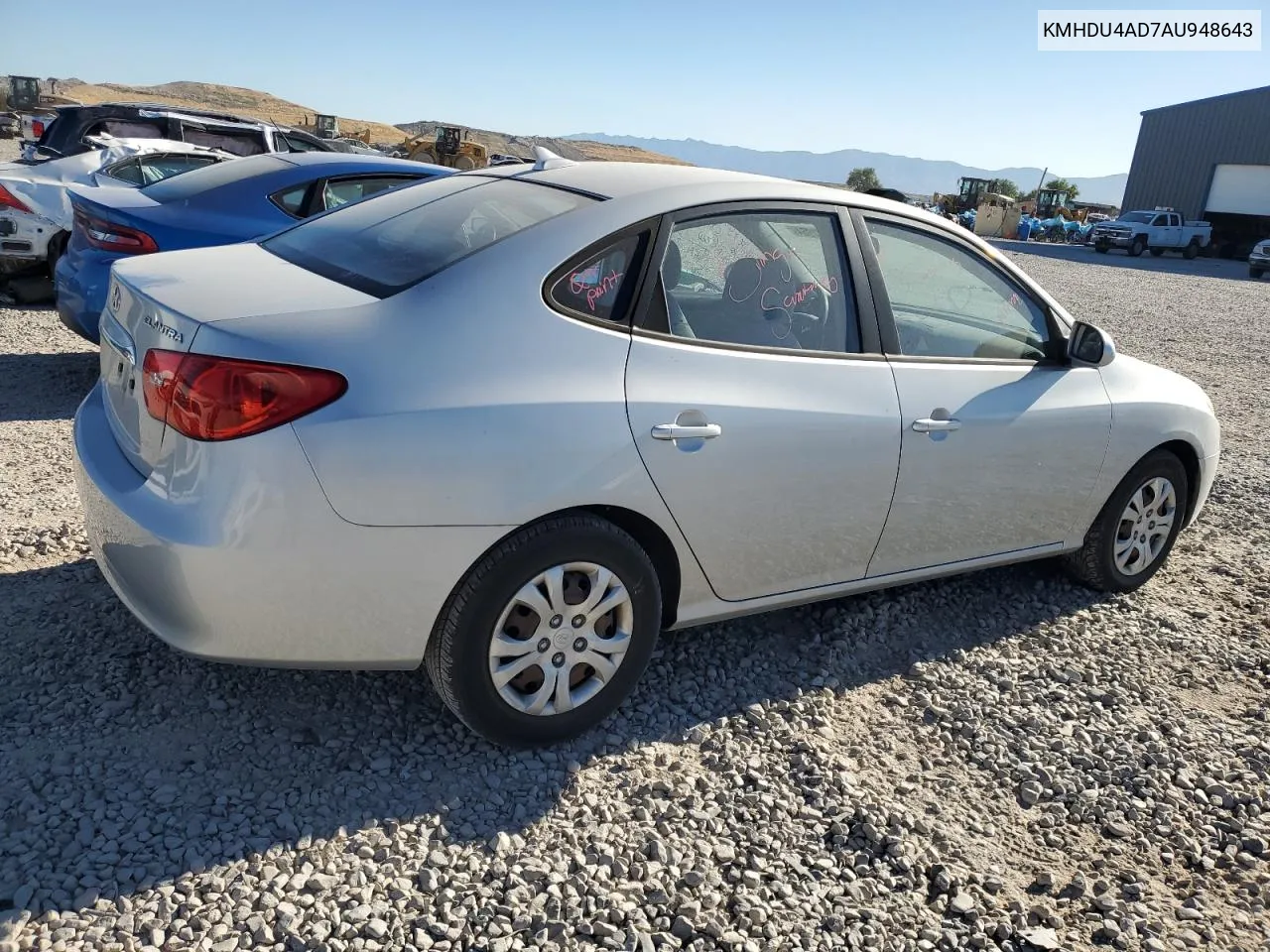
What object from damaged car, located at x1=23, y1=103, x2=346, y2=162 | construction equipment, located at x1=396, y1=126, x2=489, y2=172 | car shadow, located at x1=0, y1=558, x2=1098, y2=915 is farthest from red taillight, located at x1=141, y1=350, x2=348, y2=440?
construction equipment, located at x1=396, y1=126, x2=489, y2=172

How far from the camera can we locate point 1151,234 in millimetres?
38656

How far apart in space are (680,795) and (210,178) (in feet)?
17.4

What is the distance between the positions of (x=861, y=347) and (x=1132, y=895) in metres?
1.84

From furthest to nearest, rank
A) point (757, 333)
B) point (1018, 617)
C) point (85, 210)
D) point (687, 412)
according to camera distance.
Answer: point (85, 210) < point (1018, 617) < point (757, 333) < point (687, 412)

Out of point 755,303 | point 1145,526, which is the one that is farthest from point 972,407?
point 1145,526

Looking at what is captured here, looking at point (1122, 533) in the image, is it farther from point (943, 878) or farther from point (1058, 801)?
point (943, 878)

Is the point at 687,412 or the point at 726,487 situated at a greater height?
the point at 687,412

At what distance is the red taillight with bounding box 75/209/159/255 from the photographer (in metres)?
5.70

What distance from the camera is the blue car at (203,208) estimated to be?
571cm

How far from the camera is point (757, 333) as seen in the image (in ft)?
10.9

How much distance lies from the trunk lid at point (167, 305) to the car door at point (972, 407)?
1897 millimetres

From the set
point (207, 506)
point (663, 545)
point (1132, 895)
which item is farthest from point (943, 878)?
point (207, 506)

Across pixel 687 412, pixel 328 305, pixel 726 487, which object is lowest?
pixel 726 487

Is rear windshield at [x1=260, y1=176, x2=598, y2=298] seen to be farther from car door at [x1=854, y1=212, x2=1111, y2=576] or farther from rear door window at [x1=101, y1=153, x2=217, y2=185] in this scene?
rear door window at [x1=101, y1=153, x2=217, y2=185]
